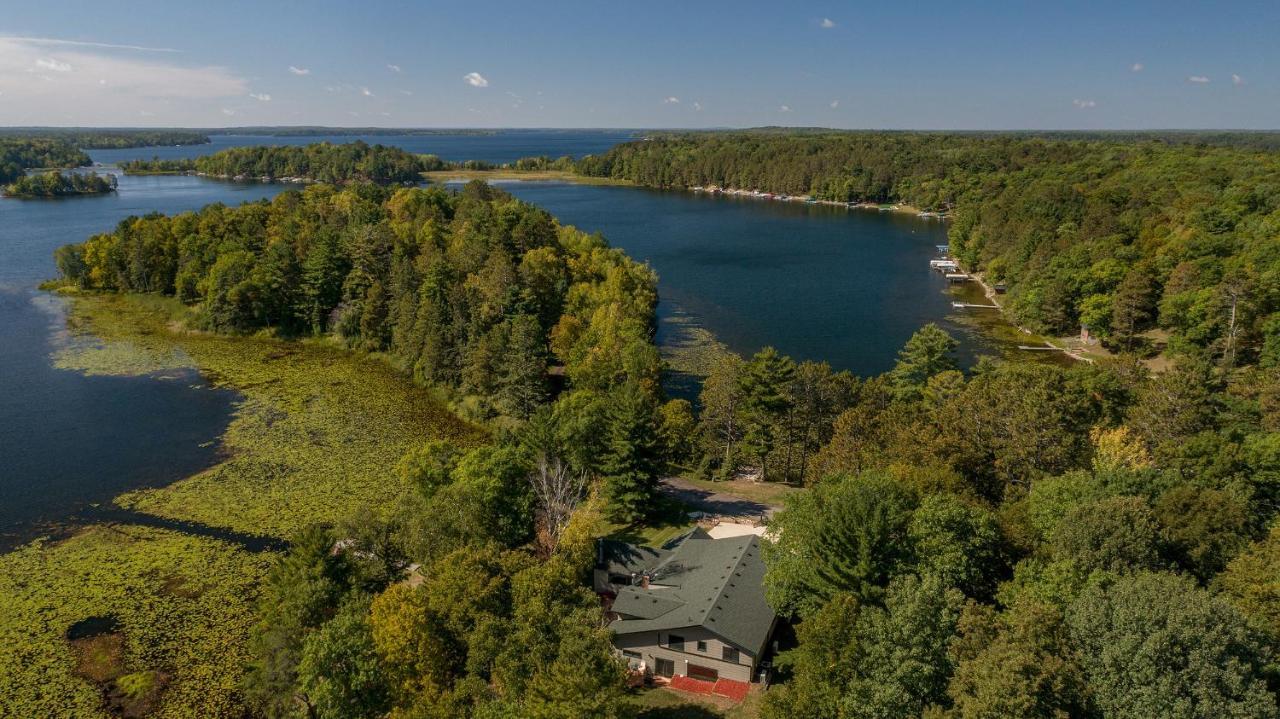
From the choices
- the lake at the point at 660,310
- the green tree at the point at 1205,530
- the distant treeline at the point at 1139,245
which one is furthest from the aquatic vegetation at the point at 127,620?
the distant treeline at the point at 1139,245

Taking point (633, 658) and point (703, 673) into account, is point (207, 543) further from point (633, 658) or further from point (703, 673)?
point (703, 673)

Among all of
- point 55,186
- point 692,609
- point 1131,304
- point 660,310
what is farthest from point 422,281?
point 55,186

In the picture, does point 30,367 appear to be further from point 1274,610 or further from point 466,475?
point 1274,610

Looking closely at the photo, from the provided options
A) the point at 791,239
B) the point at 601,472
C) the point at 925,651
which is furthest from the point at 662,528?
the point at 791,239

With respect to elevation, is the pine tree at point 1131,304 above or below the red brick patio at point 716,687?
above

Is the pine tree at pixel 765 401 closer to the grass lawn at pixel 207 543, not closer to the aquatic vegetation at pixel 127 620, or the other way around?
the grass lawn at pixel 207 543

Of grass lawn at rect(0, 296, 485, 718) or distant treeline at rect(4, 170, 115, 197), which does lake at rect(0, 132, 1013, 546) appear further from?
distant treeline at rect(4, 170, 115, 197)

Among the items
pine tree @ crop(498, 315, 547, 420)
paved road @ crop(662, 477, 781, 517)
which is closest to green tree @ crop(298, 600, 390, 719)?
paved road @ crop(662, 477, 781, 517)

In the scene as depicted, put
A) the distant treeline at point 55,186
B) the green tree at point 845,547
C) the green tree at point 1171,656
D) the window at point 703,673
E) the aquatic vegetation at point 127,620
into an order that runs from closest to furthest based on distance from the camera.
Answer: the green tree at point 1171,656
the green tree at point 845,547
the window at point 703,673
the aquatic vegetation at point 127,620
the distant treeline at point 55,186
